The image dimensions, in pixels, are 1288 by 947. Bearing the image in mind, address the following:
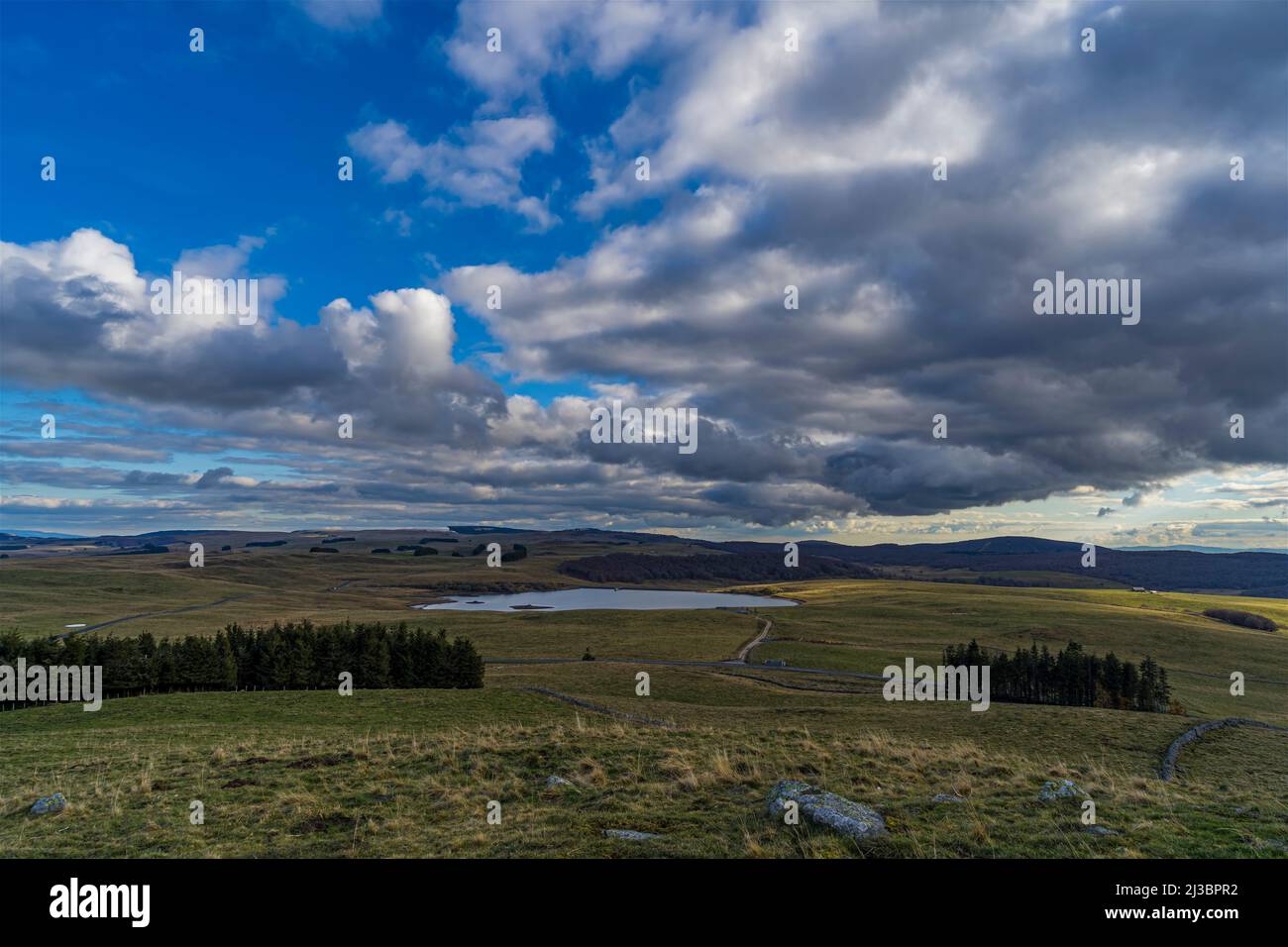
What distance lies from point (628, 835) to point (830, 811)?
12.6 ft

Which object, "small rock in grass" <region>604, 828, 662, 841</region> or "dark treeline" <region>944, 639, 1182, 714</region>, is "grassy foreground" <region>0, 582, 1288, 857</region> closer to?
"small rock in grass" <region>604, 828, 662, 841</region>

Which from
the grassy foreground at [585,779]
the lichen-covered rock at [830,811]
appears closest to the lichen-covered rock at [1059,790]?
the grassy foreground at [585,779]

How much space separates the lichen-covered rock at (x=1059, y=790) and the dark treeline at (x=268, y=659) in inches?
1964

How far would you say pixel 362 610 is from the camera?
149 metres

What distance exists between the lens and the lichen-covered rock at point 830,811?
34.9ft

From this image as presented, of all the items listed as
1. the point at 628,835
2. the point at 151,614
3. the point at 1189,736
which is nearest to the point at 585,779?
the point at 628,835

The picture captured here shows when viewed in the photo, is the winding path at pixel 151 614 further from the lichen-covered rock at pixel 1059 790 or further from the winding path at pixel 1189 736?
the winding path at pixel 1189 736

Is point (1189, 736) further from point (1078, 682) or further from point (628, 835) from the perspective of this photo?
point (1078, 682)
